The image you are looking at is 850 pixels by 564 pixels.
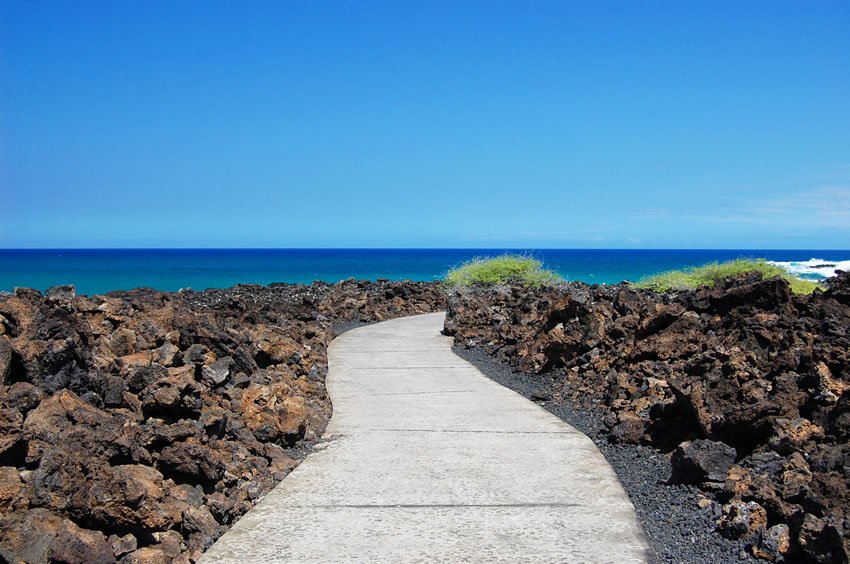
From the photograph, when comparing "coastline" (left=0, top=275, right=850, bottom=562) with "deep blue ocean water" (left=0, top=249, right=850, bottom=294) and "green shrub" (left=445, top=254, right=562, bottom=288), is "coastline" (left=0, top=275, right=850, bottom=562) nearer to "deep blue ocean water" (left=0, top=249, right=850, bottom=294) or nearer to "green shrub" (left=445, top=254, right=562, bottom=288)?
"green shrub" (left=445, top=254, right=562, bottom=288)

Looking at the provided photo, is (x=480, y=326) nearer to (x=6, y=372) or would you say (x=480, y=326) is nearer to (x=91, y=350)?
(x=91, y=350)

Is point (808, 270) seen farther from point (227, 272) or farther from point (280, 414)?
point (227, 272)

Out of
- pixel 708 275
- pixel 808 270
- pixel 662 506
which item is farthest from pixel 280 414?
pixel 808 270

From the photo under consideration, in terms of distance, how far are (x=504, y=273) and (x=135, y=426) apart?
1629 cm

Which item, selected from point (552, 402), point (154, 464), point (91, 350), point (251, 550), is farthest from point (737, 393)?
point (91, 350)

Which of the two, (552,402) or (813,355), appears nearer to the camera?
(813,355)

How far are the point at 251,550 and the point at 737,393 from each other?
3.96m

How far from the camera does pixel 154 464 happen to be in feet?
17.0

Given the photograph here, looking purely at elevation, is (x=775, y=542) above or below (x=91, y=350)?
below

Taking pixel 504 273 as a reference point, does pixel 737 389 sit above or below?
below

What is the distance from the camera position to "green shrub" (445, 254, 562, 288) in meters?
20.5

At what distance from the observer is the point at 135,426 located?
17.0 ft

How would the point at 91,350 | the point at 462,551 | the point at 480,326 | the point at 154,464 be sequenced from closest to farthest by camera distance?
the point at 462,551, the point at 154,464, the point at 91,350, the point at 480,326

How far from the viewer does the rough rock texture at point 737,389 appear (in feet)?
15.0
